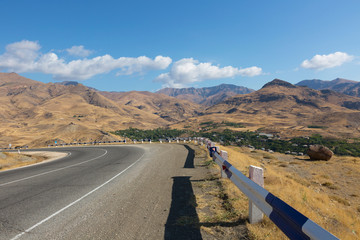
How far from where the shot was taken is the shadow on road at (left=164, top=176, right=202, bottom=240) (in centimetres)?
421

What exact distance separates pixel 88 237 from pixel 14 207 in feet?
11.7

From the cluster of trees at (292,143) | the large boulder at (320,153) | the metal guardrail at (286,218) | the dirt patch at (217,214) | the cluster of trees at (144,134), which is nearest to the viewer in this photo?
the metal guardrail at (286,218)

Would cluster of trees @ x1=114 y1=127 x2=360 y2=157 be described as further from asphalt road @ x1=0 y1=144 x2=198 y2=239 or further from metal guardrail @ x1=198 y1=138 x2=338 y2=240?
metal guardrail @ x1=198 y1=138 x2=338 y2=240

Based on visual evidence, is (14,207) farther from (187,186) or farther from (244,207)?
(244,207)

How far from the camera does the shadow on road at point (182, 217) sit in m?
4.21

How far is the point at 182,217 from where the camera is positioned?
16.5ft

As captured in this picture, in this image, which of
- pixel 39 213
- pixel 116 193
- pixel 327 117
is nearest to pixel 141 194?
pixel 116 193

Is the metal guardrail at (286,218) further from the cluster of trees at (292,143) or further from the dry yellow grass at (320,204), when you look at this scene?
the cluster of trees at (292,143)

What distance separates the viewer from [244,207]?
17.6 feet

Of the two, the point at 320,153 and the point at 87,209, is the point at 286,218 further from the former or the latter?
the point at 320,153

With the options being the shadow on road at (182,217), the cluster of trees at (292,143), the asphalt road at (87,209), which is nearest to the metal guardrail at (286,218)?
the shadow on road at (182,217)

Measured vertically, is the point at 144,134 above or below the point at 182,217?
below

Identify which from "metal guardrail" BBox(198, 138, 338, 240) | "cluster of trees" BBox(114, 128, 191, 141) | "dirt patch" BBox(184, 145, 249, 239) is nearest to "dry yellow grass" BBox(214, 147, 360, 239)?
"dirt patch" BBox(184, 145, 249, 239)

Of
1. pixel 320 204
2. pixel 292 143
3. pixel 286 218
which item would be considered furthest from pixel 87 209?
pixel 292 143
